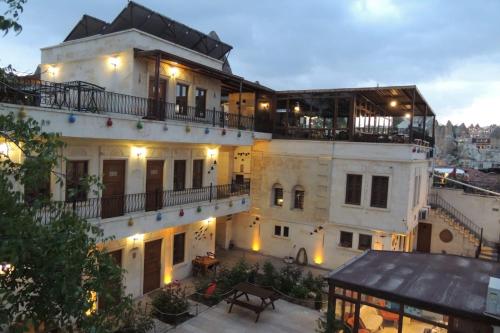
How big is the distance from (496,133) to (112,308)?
12795 cm

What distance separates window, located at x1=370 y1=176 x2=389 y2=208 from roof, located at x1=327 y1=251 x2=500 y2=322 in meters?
5.34

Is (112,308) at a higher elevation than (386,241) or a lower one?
higher

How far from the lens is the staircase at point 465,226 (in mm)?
23219

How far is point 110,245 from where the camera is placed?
47.8ft

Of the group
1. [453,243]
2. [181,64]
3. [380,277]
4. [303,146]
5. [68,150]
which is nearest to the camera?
[380,277]

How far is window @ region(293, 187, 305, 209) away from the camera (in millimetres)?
21742

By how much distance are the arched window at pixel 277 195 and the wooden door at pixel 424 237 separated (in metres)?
10.9

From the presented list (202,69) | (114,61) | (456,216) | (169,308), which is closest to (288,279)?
(169,308)

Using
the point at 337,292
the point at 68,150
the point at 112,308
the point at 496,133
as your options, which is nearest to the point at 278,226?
the point at 337,292

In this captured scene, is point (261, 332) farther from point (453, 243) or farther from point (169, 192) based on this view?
point (453, 243)

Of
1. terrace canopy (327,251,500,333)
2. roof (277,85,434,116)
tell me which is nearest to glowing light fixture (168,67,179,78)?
roof (277,85,434,116)

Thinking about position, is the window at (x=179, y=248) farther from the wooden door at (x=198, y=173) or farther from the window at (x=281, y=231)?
the window at (x=281, y=231)

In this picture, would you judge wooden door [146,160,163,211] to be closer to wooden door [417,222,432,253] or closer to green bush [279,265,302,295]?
green bush [279,265,302,295]

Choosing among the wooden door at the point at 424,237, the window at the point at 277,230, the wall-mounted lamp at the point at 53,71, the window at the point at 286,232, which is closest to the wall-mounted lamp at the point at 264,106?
the window at the point at 277,230
